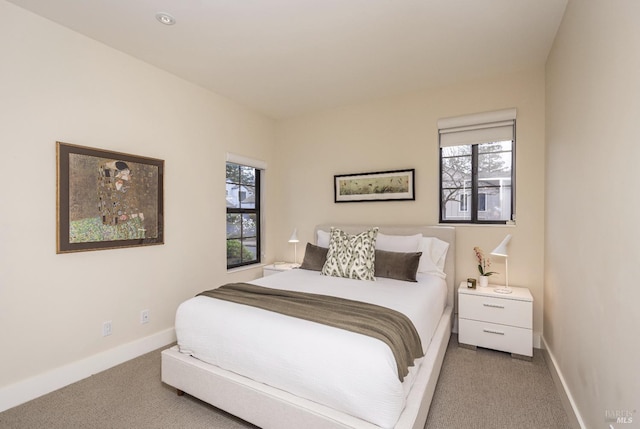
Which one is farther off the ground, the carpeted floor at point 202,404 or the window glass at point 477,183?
the window glass at point 477,183

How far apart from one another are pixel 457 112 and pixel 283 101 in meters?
2.06

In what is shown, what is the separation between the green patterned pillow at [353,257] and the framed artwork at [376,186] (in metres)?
0.70

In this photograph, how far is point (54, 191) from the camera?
7.41 feet

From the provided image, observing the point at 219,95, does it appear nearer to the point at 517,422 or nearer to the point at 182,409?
the point at 182,409

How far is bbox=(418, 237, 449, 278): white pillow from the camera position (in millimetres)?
3098

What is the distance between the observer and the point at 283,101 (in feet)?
12.6

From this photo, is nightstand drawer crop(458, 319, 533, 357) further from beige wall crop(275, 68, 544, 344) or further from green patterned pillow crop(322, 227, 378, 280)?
green patterned pillow crop(322, 227, 378, 280)

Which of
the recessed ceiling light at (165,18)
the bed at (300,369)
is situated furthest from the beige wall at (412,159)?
the recessed ceiling light at (165,18)

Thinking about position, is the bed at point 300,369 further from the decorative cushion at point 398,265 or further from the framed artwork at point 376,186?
the framed artwork at point 376,186

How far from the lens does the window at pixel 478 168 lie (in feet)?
10.2

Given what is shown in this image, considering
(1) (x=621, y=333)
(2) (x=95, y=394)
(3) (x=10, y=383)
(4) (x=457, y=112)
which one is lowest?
(2) (x=95, y=394)

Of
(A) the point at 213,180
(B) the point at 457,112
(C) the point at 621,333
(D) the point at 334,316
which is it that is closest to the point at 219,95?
(A) the point at 213,180

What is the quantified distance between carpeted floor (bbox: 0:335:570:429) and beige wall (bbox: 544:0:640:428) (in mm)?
277

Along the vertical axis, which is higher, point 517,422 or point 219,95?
point 219,95
